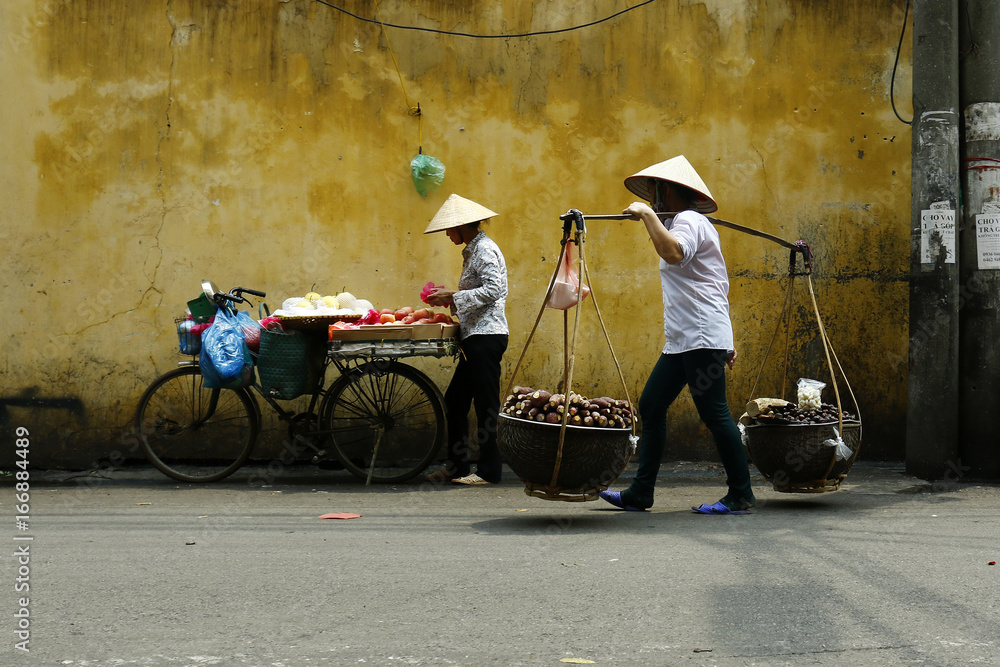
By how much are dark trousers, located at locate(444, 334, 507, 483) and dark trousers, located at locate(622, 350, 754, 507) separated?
4.55 ft

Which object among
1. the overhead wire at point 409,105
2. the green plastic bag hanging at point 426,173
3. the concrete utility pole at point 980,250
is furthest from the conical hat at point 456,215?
the concrete utility pole at point 980,250

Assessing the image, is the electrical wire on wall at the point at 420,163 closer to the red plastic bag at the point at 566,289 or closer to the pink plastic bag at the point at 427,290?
the pink plastic bag at the point at 427,290

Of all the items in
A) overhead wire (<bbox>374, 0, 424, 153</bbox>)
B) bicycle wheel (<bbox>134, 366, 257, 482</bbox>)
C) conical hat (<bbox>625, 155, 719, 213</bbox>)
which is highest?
overhead wire (<bbox>374, 0, 424, 153</bbox>)

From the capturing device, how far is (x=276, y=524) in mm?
5184

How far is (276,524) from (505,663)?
2.61 m

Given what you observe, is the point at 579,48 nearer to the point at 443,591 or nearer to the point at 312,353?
the point at 312,353

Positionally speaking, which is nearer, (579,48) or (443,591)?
(443,591)

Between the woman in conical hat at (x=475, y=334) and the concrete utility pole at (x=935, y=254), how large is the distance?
9.45 feet

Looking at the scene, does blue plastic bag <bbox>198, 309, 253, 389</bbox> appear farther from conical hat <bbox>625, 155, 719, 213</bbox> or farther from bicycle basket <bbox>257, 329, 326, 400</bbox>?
conical hat <bbox>625, 155, 719, 213</bbox>

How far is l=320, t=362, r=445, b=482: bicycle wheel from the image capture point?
6.73m

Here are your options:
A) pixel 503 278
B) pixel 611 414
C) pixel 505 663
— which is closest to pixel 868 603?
pixel 505 663

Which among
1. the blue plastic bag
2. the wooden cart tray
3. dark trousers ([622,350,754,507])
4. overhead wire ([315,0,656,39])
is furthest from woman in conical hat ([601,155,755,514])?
the blue plastic bag

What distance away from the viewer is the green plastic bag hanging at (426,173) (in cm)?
740

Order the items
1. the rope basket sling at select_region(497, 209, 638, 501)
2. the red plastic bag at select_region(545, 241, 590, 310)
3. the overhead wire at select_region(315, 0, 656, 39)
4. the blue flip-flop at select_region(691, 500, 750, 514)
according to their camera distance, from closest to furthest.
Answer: the rope basket sling at select_region(497, 209, 638, 501) < the blue flip-flop at select_region(691, 500, 750, 514) < the red plastic bag at select_region(545, 241, 590, 310) < the overhead wire at select_region(315, 0, 656, 39)
